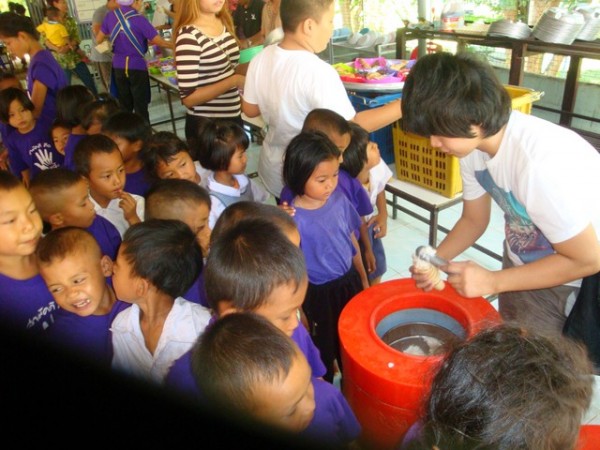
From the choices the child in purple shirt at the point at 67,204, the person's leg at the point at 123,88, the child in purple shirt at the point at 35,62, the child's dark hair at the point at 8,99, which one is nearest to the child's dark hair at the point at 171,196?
the child in purple shirt at the point at 67,204

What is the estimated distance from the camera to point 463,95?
1.00 meters

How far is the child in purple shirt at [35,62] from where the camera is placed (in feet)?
9.36

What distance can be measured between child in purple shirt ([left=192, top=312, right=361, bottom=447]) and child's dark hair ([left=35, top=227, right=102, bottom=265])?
65 cm

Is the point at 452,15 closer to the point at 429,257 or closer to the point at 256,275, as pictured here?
the point at 429,257

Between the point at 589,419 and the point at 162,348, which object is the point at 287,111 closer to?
the point at 162,348

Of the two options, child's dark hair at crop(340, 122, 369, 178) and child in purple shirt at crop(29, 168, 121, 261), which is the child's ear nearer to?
child in purple shirt at crop(29, 168, 121, 261)

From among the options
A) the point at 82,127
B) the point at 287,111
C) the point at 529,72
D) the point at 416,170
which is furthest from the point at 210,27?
the point at 529,72

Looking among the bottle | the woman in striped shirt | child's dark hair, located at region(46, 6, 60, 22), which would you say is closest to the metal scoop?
the woman in striped shirt

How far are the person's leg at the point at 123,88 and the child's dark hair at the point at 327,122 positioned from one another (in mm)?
3180

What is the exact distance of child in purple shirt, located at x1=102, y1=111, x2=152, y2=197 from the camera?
220cm

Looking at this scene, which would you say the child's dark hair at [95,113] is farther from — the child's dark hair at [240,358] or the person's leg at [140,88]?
the child's dark hair at [240,358]

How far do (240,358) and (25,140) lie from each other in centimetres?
266

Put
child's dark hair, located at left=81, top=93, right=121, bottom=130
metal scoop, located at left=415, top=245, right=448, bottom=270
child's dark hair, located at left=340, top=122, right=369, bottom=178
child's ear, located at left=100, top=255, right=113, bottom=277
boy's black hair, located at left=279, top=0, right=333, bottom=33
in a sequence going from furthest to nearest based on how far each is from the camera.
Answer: child's dark hair, located at left=81, top=93, right=121, bottom=130
child's dark hair, located at left=340, top=122, right=369, bottom=178
boy's black hair, located at left=279, top=0, right=333, bottom=33
child's ear, located at left=100, top=255, right=113, bottom=277
metal scoop, located at left=415, top=245, right=448, bottom=270

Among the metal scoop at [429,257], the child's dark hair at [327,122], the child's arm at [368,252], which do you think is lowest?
the child's arm at [368,252]
